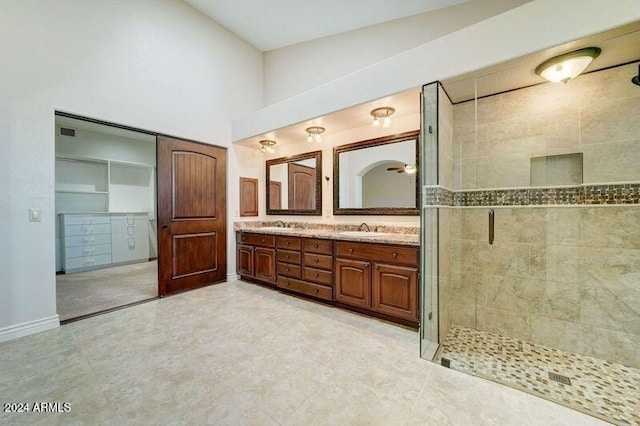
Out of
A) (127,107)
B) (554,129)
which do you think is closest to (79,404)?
(127,107)

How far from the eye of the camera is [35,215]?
7.57 ft

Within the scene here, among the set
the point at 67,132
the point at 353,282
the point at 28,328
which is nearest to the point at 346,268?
the point at 353,282

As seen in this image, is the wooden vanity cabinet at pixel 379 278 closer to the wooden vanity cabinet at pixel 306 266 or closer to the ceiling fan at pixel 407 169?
the wooden vanity cabinet at pixel 306 266

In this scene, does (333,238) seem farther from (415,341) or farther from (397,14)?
(397,14)

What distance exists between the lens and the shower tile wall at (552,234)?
178cm

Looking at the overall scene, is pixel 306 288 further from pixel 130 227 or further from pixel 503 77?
pixel 130 227

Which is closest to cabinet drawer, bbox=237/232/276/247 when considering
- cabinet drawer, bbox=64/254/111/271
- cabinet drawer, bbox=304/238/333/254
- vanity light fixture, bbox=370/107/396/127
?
cabinet drawer, bbox=304/238/333/254

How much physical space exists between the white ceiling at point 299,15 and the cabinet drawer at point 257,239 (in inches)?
119

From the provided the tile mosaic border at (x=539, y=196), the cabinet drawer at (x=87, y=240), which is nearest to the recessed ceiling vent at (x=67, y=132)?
the cabinet drawer at (x=87, y=240)

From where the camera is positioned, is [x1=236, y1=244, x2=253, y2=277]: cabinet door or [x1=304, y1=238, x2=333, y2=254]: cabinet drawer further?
[x1=236, y1=244, x2=253, y2=277]: cabinet door

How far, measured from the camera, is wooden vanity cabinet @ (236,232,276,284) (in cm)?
344

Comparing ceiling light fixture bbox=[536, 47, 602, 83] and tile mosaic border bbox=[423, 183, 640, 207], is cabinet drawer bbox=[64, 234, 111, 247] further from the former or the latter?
ceiling light fixture bbox=[536, 47, 602, 83]

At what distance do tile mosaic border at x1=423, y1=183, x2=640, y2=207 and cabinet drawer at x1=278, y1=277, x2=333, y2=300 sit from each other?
156cm

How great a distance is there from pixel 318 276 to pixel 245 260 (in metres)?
1.45
